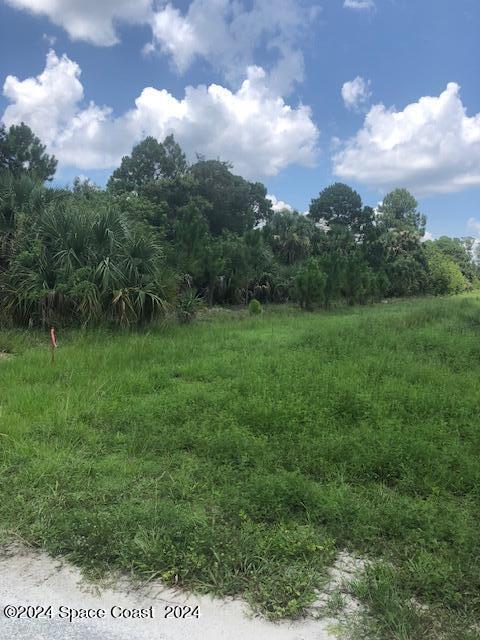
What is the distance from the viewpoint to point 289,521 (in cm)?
306

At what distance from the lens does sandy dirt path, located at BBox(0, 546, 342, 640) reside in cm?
222

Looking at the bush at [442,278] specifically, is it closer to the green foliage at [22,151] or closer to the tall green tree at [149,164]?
the tall green tree at [149,164]

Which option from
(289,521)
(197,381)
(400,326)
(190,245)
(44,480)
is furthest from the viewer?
(190,245)

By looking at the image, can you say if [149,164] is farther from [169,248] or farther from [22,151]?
[169,248]

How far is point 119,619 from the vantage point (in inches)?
91.4

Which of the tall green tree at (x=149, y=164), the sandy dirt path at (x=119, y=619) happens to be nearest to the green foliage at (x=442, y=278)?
the tall green tree at (x=149, y=164)

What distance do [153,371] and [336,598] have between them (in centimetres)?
472

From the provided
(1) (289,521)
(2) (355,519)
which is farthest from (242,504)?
(2) (355,519)

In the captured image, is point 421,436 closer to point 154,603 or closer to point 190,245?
point 154,603

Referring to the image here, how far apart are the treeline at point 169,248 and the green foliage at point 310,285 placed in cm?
5

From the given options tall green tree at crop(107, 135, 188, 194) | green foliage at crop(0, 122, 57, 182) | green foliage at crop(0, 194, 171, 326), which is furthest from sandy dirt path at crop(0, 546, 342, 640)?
tall green tree at crop(107, 135, 188, 194)

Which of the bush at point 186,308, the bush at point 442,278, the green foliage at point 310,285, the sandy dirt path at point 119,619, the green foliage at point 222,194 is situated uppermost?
the green foliage at point 222,194

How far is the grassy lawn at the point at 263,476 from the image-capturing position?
2561 millimetres

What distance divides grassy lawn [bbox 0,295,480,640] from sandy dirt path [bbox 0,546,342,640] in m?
0.10
